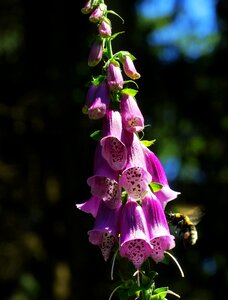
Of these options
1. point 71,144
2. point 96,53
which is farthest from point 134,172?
point 71,144

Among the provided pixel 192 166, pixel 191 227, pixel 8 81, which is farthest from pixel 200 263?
pixel 191 227

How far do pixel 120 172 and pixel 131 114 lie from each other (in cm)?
23

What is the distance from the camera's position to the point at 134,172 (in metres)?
2.45

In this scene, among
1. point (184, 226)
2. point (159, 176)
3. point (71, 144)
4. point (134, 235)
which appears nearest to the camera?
point (134, 235)

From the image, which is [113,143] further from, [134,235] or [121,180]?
[134,235]

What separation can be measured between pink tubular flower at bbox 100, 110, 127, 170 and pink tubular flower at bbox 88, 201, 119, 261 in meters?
0.16

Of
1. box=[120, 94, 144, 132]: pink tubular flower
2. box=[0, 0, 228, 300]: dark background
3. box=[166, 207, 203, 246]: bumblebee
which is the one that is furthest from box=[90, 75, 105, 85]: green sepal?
box=[0, 0, 228, 300]: dark background

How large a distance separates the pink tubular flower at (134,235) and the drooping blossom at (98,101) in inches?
13.4

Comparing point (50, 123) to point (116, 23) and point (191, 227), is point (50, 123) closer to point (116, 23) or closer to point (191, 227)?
point (116, 23)

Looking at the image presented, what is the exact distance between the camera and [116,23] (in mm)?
8875

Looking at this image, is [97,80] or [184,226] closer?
[97,80]

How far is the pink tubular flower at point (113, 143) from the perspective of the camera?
8.14 feet

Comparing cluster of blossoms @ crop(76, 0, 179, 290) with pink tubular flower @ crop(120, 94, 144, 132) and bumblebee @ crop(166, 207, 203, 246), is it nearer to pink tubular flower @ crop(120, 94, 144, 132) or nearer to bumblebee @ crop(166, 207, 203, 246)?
pink tubular flower @ crop(120, 94, 144, 132)

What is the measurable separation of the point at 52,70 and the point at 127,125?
8.65m
